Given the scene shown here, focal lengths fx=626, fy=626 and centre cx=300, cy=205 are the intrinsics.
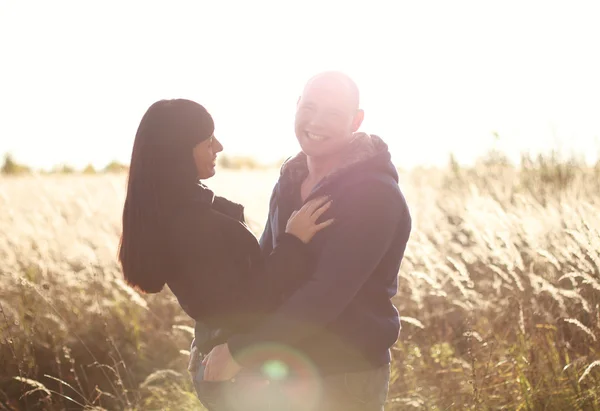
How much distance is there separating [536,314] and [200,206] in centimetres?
269

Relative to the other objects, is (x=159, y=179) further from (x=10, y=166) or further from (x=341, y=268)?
(x=10, y=166)

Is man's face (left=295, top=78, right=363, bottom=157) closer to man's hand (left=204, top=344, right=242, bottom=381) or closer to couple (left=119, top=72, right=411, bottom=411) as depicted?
couple (left=119, top=72, right=411, bottom=411)

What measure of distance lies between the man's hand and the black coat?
8 cm

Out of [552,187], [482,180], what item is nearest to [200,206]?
[552,187]

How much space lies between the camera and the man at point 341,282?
2.02m

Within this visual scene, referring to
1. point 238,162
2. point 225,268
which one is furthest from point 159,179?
point 238,162

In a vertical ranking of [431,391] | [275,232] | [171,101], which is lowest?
[431,391]

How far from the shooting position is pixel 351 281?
2.04 meters

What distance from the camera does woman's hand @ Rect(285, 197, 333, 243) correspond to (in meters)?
2.09

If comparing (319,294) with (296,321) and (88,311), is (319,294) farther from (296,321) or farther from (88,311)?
(88,311)

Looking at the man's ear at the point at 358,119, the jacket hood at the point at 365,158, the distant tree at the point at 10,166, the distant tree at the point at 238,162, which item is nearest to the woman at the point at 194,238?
the jacket hood at the point at 365,158

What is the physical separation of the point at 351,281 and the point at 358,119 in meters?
0.61

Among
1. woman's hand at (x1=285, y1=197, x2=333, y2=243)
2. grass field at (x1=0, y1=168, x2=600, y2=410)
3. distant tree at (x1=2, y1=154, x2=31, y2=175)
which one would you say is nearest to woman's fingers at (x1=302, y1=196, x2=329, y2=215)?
woman's hand at (x1=285, y1=197, x2=333, y2=243)

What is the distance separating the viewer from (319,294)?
2.02 metres
